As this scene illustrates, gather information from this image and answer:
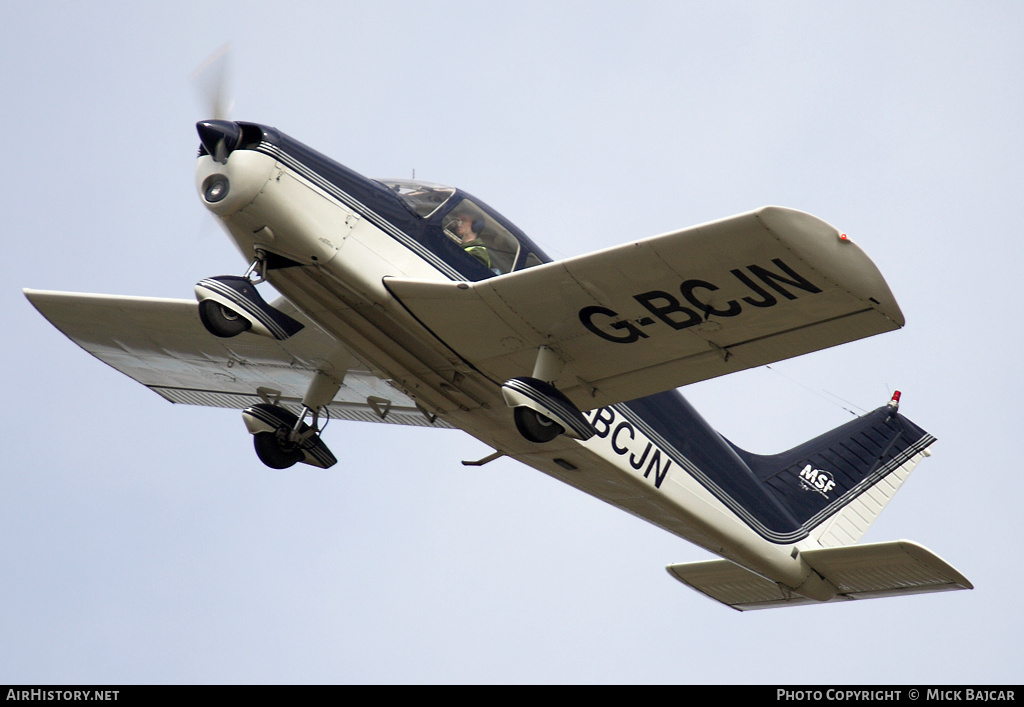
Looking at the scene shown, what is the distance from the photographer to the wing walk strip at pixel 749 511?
43.4 ft

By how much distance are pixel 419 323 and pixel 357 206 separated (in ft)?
4.04

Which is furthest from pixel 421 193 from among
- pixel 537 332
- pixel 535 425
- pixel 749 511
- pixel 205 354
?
pixel 749 511

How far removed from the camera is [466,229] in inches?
465

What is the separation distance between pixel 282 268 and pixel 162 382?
575cm

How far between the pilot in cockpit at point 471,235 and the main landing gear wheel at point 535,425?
1.68 meters

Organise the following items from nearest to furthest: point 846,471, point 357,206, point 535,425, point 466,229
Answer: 1. point 535,425
2. point 357,206
3. point 466,229
4. point 846,471

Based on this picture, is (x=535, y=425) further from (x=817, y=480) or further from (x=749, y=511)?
(x=817, y=480)

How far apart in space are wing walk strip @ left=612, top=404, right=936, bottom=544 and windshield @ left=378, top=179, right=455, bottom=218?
299cm

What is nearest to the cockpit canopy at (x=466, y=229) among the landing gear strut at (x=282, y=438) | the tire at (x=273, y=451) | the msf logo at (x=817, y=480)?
the landing gear strut at (x=282, y=438)

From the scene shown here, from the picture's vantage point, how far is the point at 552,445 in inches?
502

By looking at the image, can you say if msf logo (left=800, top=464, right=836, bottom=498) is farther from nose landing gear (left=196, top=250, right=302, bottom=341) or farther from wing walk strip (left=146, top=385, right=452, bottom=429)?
nose landing gear (left=196, top=250, right=302, bottom=341)

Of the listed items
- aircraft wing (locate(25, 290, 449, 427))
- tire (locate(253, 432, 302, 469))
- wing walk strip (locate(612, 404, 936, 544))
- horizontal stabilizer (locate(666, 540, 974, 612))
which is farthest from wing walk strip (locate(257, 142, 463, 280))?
horizontal stabilizer (locate(666, 540, 974, 612))
